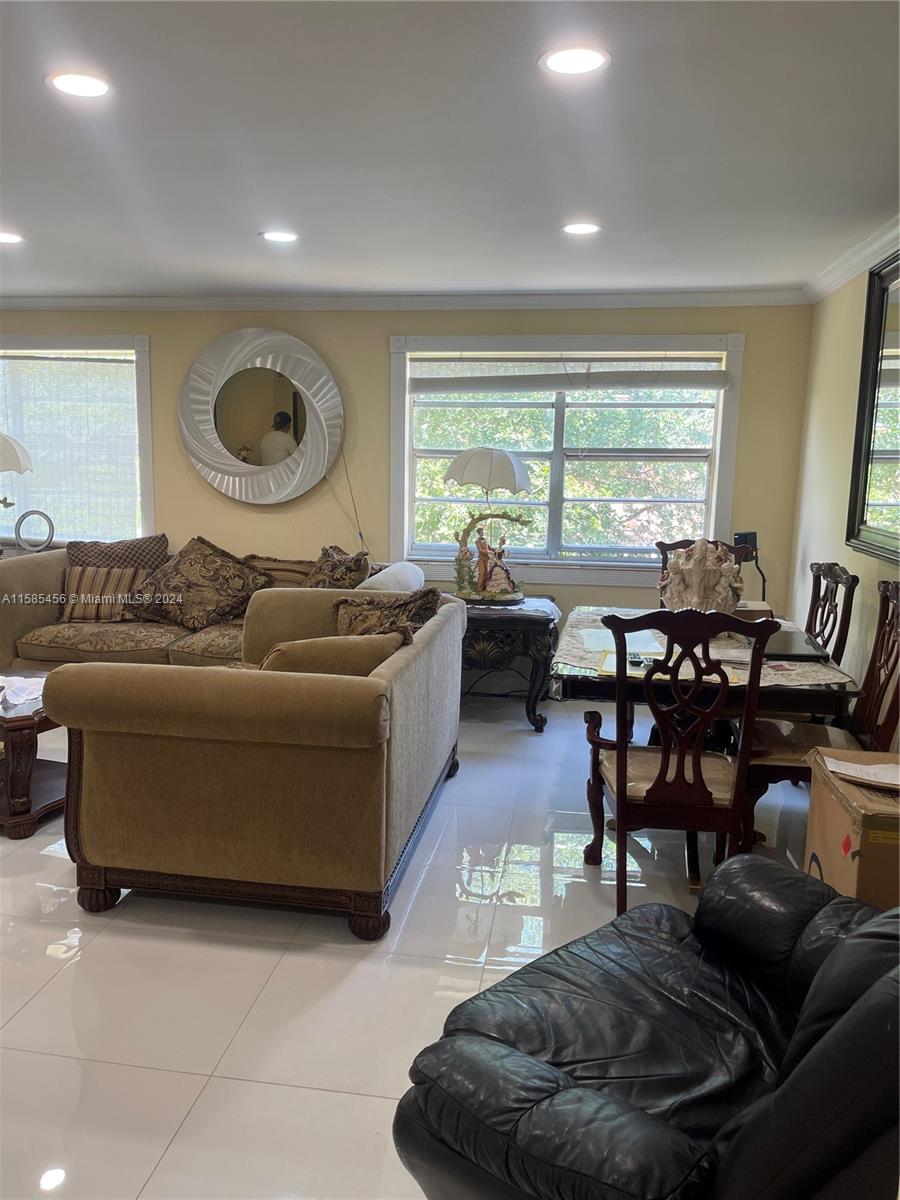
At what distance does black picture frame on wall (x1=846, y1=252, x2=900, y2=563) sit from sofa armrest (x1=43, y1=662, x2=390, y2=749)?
2.22 meters

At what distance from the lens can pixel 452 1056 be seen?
132cm

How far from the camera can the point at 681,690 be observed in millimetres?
2531

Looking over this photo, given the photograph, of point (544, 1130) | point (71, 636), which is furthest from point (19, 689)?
point (544, 1130)

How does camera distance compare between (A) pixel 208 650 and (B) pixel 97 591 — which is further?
(B) pixel 97 591

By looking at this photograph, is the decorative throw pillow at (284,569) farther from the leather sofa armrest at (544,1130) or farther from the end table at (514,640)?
the leather sofa armrest at (544,1130)

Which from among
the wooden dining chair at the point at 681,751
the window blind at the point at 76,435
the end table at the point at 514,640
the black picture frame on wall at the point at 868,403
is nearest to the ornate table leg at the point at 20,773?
the wooden dining chair at the point at 681,751

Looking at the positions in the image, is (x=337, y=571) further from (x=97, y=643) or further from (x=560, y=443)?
(x=560, y=443)

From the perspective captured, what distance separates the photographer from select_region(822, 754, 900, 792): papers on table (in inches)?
85.5

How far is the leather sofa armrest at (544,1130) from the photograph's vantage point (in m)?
1.09

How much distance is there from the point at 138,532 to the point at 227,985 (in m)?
3.96

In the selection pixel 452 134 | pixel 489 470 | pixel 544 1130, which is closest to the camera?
pixel 544 1130

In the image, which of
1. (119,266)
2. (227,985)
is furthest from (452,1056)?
(119,266)

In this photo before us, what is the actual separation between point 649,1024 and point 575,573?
371 centimetres

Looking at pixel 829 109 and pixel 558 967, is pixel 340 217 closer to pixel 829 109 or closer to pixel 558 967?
pixel 829 109
